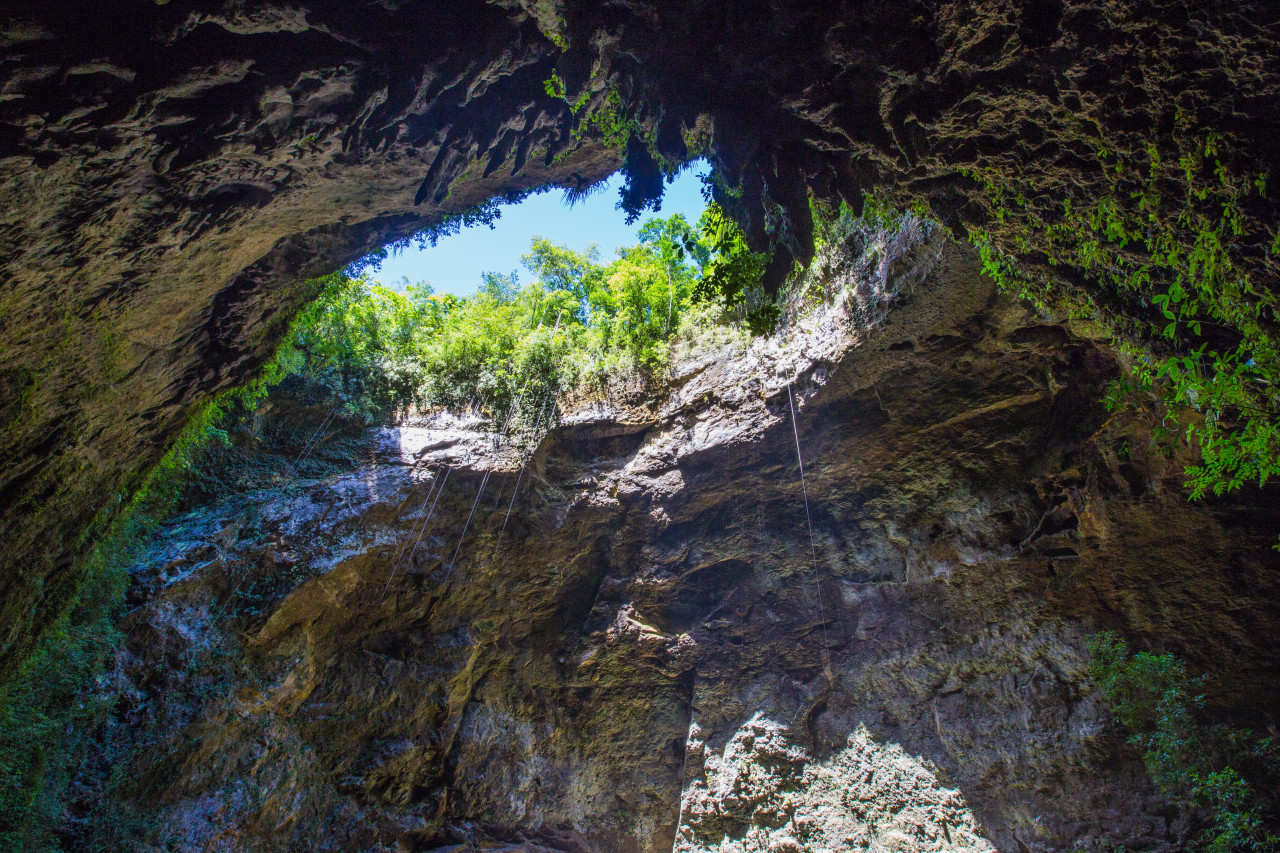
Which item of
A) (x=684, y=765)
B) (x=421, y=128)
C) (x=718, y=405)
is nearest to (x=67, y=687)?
(x=421, y=128)

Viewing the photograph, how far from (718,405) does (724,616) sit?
3931 mm

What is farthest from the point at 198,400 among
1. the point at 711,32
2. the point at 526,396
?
the point at 711,32

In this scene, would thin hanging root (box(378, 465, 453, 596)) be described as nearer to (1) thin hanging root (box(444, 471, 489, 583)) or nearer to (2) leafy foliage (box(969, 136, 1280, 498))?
(1) thin hanging root (box(444, 471, 489, 583))

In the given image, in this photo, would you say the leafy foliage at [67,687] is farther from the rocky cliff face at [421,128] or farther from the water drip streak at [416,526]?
the water drip streak at [416,526]

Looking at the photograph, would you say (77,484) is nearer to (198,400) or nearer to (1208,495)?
(198,400)

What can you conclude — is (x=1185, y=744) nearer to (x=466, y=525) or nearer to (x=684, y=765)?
(x=684, y=765)

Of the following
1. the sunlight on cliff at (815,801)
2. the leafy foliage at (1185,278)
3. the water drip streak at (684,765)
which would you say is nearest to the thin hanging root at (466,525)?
the water drip streak at (684,765)

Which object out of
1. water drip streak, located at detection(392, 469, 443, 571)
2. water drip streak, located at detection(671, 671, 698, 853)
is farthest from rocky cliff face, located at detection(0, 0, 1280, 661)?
water drip streak, located at detection(671, 671, 698, 853)

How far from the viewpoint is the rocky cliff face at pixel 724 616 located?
7.11 m

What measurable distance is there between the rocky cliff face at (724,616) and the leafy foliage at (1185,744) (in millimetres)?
385

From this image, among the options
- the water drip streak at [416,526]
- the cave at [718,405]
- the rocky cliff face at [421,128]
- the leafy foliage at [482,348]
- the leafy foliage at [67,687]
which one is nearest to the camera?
the rocky cliff face at [421,128]

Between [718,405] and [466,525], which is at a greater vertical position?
[718,405]

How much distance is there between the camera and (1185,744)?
608cm

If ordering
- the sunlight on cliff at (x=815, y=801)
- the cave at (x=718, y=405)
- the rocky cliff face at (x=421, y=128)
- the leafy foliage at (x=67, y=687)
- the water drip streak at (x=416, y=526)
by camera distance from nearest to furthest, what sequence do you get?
the rocky cliff face at (x=421, y=128)
the cave at (x=718, y=405)
the leafy foliage at (x=67, y=687)
the sunlight on cliff at (x=815, y=801)
the water drip streak at (x=416, y=526)
